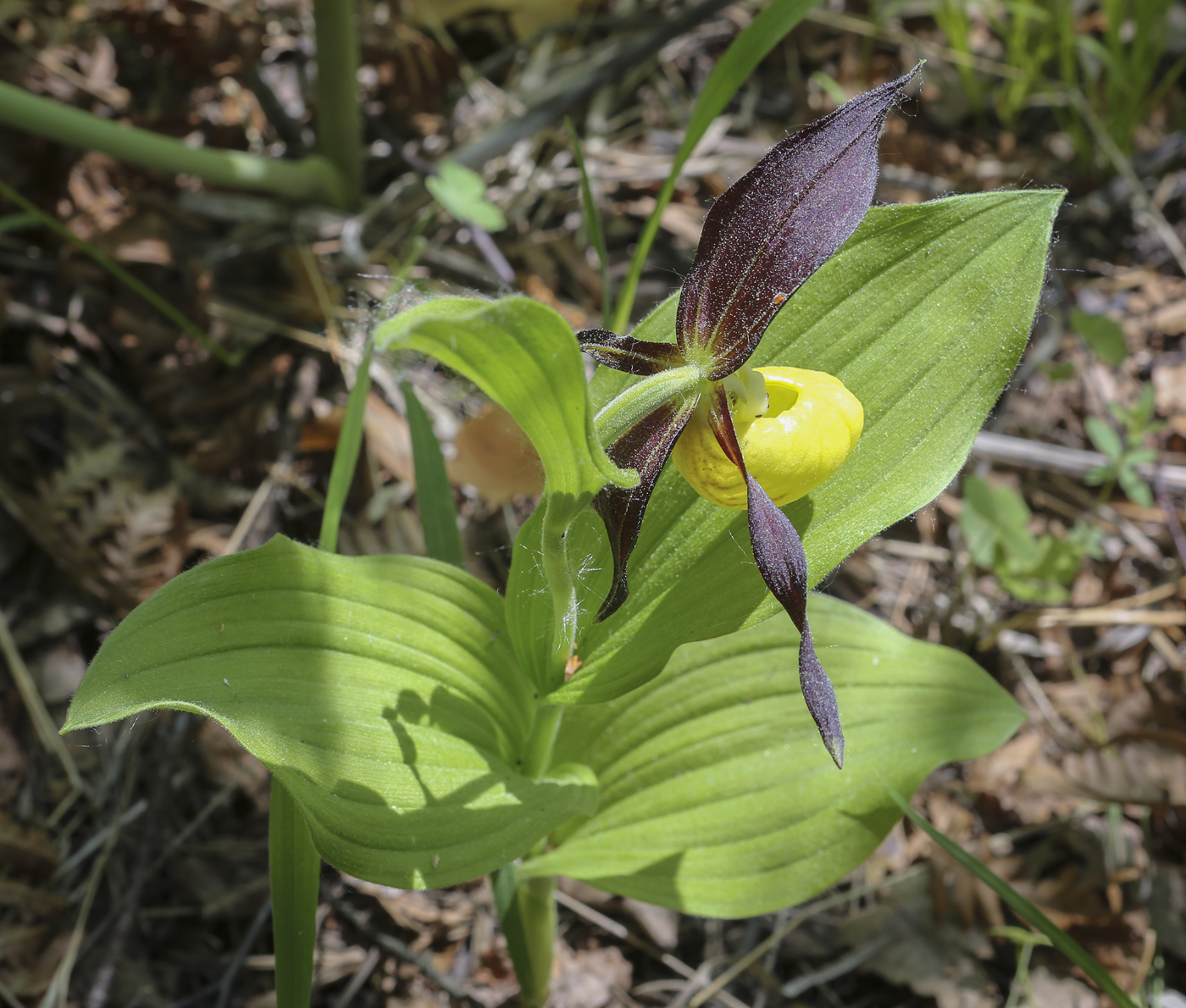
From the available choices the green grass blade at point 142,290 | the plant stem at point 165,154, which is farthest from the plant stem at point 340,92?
the green grass blade at point 142,290

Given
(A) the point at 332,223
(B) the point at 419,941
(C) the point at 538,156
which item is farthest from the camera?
(C) the point at 538,156

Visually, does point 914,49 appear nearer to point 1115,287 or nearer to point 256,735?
point 1115,287

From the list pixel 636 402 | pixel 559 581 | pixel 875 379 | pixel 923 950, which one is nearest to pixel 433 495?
pixel 559 581

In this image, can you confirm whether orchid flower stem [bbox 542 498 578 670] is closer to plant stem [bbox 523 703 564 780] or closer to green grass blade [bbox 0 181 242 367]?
plant stem [bbox 523 703 564 780]

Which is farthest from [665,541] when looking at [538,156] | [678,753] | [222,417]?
[538,156]

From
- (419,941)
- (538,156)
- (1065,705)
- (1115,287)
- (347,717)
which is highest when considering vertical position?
(538,156)

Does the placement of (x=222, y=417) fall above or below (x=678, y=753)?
above
